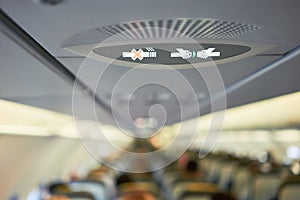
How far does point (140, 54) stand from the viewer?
1339 mm

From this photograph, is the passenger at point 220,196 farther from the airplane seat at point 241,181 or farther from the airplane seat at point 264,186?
the airplane seat at point 241,181

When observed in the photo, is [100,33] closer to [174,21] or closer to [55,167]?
[174,21]

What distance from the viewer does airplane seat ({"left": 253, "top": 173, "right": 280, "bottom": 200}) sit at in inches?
263

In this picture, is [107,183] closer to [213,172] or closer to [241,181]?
[241,181]

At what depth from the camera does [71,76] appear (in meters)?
2.04

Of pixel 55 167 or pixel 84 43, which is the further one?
pixel 55 167

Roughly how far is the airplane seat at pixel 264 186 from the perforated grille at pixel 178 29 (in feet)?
19.3

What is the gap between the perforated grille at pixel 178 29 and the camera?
1097 millimetres

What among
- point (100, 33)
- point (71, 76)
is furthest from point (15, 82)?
point (100, 33)

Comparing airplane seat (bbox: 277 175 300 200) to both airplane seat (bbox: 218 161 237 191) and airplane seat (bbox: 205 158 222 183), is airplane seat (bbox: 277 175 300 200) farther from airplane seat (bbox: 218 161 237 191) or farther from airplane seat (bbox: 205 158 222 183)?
airplane seat (bbox: 205 158 222 183)

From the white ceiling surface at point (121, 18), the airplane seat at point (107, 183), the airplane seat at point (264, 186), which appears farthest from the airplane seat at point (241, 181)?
the white ceiling surface at point (121, 18)

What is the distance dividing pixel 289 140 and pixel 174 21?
11.2 m

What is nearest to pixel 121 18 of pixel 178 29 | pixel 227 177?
pixel 178 29

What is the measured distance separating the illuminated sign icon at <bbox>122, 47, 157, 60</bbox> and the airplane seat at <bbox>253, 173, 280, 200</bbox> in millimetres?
5799
